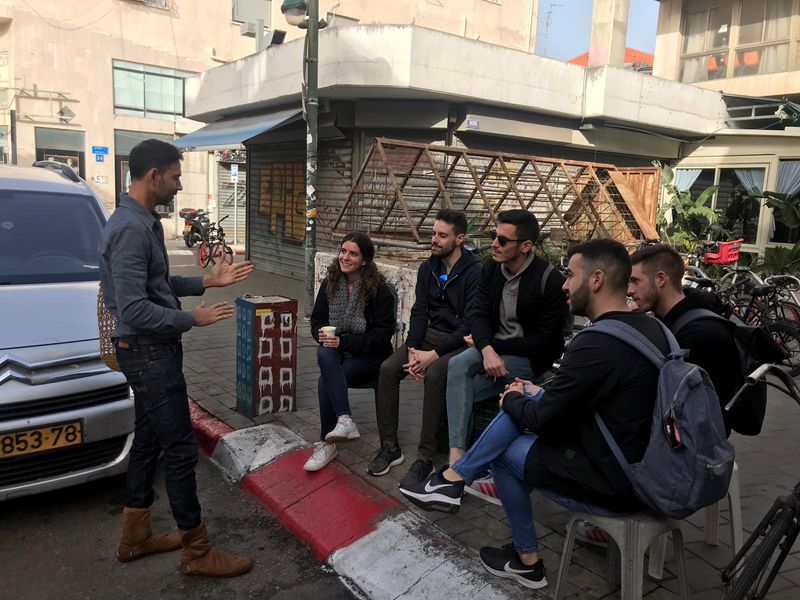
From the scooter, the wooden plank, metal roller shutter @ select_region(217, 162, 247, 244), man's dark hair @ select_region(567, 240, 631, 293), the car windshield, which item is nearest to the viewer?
man's dark hair @ select_region(567, 240, 631, 293)

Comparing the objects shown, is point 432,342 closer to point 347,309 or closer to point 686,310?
point 347,309

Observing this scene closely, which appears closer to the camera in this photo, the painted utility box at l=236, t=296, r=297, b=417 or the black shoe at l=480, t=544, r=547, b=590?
the black shoe at l=480, t=544, r=547, b=590

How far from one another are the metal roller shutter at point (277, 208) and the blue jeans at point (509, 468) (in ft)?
34.1

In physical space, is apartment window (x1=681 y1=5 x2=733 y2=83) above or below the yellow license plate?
above

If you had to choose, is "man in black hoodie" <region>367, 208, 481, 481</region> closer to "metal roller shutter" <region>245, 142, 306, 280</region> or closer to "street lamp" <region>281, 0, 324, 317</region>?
"street lamp" <region>281, 0, 324, 317</region>

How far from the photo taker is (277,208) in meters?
13.8

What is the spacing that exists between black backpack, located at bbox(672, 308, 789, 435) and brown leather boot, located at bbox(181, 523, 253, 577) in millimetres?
2552

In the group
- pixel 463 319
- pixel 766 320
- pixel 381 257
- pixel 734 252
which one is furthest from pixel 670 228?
pixel 463 319

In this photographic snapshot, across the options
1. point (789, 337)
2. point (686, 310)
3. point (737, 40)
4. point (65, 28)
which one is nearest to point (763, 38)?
point (737, 40)

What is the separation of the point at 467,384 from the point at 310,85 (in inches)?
228

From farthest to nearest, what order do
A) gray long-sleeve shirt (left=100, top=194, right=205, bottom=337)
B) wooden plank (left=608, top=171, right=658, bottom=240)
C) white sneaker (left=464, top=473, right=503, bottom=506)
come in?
wooden plank (left=608, top=171, right=658, bottom=240), white sneaker (left=464, top=473, right=503, bottom=506), gray long-sleeve shirt (left=100, top=194, right=205, bottom=337)

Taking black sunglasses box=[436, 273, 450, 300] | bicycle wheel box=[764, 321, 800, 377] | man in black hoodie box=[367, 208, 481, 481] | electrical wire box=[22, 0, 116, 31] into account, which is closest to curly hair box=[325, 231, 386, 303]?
man in black hoodie box=[367, 208, 481, 481]

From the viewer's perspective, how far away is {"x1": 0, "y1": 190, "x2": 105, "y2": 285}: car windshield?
4.58 meters

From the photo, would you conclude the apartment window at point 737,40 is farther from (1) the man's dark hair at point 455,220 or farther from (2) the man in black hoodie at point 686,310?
(2) the man in black hoodie at point 686,310
